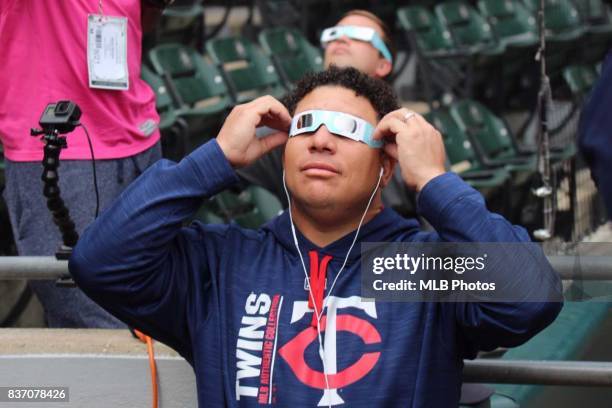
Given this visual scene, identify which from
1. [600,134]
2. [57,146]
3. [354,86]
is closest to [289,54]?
[57,146]

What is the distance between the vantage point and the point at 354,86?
7.65 ft

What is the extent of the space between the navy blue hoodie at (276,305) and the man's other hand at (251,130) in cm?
4

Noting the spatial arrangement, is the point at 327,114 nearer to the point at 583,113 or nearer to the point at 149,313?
the point at 149,313

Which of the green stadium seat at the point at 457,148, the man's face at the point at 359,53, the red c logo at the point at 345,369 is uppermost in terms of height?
the red c logo at the point at 345,369

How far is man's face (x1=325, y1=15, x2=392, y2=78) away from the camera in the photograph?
13.9 feet

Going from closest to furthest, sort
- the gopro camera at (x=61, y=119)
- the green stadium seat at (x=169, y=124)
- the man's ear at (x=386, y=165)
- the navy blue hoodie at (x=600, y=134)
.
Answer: the navy blue hoodie at (x=600, y=134)
the man's ear at (x=386, y=165)
the gopro camera at (x=61, y=119)
the green stadium seat at (x=169, y=124)

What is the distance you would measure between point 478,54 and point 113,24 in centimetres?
535

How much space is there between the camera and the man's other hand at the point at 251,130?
226 centimetres

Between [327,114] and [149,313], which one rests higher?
[327,114]

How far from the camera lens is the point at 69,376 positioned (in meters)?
2.53

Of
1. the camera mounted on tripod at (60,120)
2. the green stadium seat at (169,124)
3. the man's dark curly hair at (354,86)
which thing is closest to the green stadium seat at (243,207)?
the green stadium seat at (169,124)

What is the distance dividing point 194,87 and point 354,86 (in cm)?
379

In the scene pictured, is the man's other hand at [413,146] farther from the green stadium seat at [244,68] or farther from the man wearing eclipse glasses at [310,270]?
the green stadium seat at [244,68]

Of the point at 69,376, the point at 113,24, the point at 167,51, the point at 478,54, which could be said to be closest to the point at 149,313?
the point at 69,376
